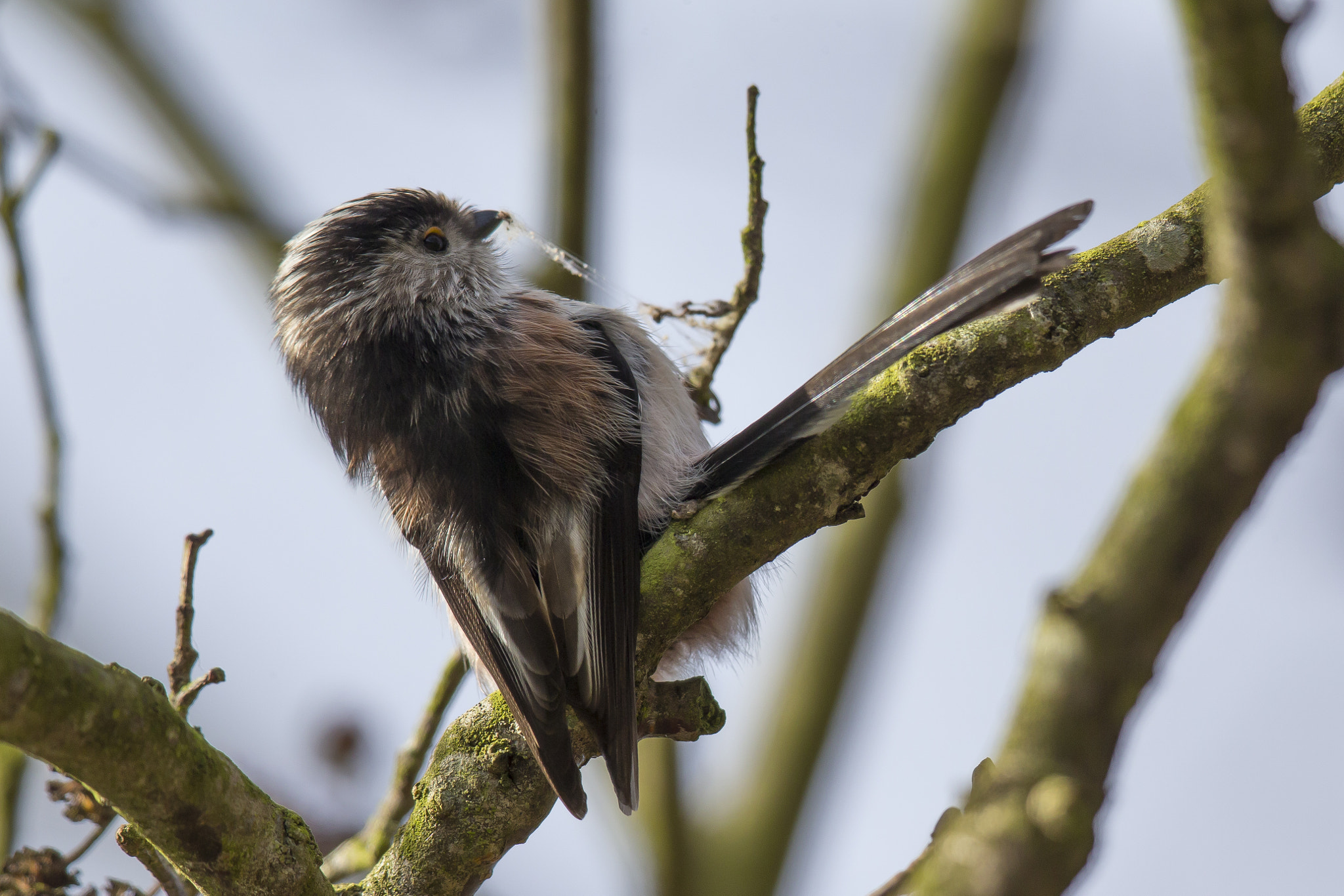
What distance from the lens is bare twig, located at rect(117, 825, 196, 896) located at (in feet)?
6.72

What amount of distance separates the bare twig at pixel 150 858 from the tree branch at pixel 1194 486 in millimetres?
1564

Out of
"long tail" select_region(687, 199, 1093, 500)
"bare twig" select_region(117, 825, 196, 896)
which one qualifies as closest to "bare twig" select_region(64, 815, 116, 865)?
"bare twig" select_region(117, 825, 196, 896)

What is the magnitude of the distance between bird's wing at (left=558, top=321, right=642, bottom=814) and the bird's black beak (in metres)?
1.27

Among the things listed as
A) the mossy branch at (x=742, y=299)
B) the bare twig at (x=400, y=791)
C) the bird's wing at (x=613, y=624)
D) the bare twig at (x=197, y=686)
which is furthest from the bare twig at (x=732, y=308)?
the bare twig at (x=197, y=686)

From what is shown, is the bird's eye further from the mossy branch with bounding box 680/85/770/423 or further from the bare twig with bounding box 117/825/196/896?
the bare twig with bounding box 117/825/196/896

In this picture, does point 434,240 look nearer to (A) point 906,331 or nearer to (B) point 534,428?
(B) point 534,428

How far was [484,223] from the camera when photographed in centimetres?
378

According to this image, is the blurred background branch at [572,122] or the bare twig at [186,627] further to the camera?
the blurred background branch at [572,122]

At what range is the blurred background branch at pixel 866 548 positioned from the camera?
4.55 meters

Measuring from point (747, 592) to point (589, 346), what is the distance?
2.71 ft

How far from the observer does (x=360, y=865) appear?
3074 millimetres

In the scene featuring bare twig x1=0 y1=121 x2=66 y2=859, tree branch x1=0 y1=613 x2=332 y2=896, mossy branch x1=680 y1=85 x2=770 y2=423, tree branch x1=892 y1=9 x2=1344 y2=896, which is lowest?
tree branch x1=892 y1=9 x2=1344 y2=896

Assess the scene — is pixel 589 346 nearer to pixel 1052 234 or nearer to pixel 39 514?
pixel 1052 234

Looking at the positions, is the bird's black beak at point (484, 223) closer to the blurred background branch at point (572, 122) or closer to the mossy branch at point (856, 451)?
the blurred background branch at point (572, 122)
